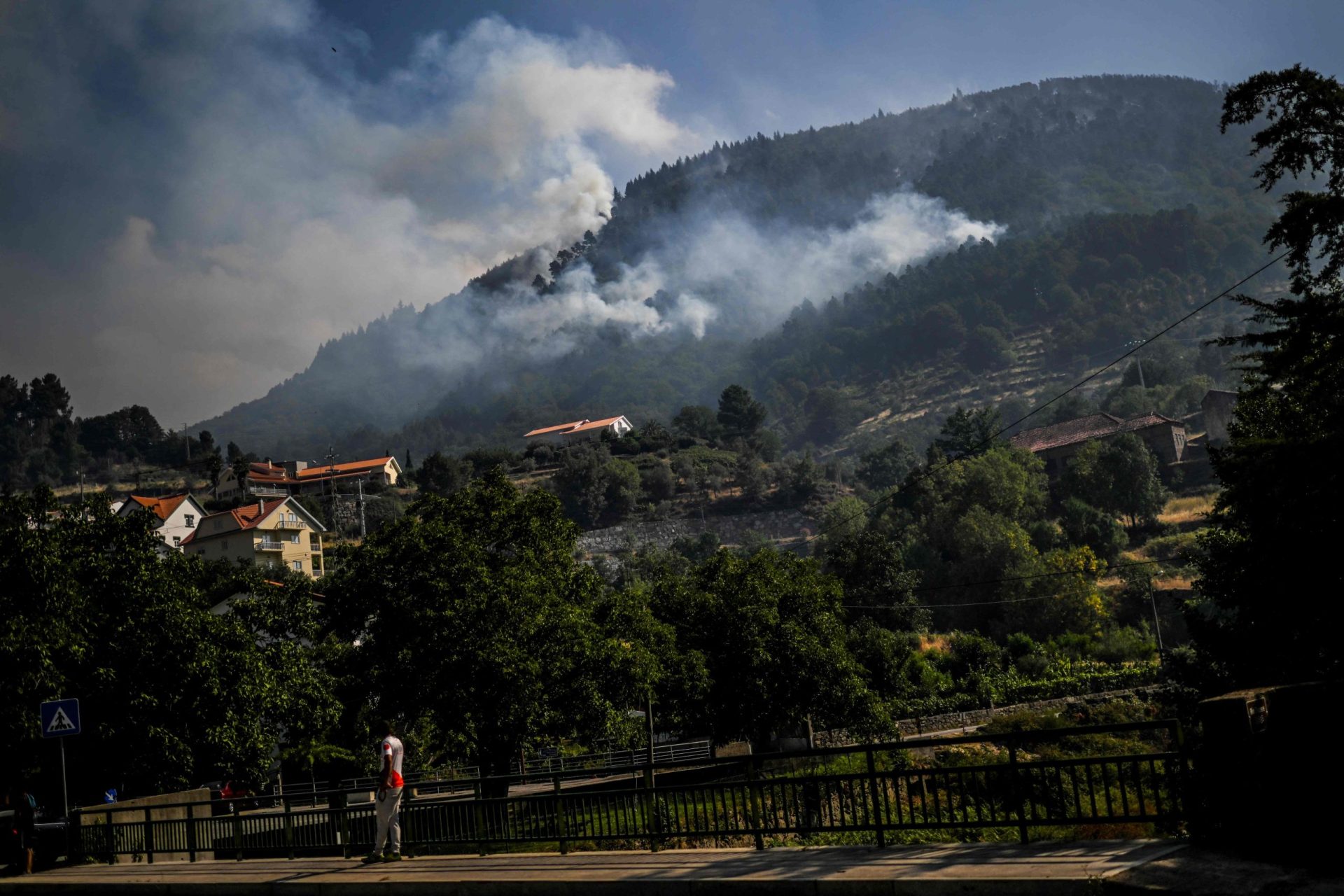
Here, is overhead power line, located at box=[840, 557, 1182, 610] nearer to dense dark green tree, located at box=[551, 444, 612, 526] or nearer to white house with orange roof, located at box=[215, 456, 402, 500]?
dense dark green tree, located at box=[551, 444, 612, 526]

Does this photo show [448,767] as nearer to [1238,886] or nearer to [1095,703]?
[1095,703]

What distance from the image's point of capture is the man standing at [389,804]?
1530cm

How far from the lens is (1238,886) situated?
26.8ft

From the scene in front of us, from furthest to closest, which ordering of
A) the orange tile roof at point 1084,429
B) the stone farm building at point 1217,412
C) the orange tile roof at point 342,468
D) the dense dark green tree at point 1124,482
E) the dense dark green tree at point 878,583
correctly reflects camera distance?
the orange tile roof at point 342,468 < the orange tile roof at point 1084,429 < the stone farm building at point 1217,412 < the dense dark green tree at point 1124,482 < the dense dark green tree at point 878,583

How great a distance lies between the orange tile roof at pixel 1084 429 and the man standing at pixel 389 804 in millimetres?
137121

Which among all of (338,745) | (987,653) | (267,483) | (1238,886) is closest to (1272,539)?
(1238,886)

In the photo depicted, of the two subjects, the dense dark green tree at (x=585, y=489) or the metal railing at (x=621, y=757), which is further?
the dense dark green tree at (x=585, y=489)

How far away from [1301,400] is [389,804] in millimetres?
16178

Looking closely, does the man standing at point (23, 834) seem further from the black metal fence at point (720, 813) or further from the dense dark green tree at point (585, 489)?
the dense dark green tree at point (585, 489)

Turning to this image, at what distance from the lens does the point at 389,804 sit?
1529cm

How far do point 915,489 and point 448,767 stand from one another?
86.5 meters

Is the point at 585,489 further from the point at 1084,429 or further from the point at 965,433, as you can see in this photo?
the point at 1084,429

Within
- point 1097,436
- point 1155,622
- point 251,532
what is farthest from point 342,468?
point 1155,622

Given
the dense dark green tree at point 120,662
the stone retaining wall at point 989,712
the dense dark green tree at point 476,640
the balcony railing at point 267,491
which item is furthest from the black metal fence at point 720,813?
the balcony railing at point 267,491
